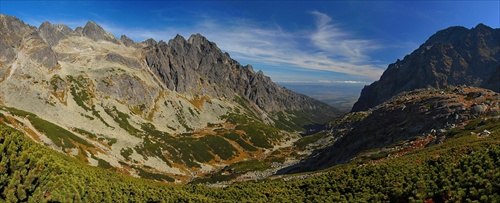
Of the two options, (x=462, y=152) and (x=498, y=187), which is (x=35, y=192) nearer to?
(x=498, y=187)

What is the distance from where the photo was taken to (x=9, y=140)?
28.1 m

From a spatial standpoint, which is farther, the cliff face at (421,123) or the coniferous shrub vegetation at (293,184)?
the cliff face at (421,123)

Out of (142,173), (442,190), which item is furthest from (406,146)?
(142,173)

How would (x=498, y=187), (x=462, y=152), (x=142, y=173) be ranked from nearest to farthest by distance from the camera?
(x=498, y=187) → (x=462, y=152) → (x=142, y=173)

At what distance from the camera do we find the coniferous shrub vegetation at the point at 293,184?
25094mm

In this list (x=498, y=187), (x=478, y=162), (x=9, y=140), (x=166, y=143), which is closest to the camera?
(x=498, y=187)

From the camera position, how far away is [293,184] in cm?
4947

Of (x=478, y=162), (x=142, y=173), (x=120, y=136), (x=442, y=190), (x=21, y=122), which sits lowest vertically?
(x=142, y=173)

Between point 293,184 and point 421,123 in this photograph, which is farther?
point 421,123

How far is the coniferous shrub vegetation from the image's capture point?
25.1m

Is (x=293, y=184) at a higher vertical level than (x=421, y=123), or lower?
lower

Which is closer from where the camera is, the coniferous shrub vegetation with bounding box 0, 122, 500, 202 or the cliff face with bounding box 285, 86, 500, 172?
the coniferous shrub vegetation with bounding box 0, 122, 500, 202

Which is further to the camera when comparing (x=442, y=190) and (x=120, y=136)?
(x=120, y=136)

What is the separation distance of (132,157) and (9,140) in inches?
5298
